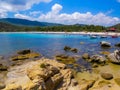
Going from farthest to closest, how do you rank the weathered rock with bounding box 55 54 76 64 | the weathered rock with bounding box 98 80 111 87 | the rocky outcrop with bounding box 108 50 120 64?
the weathered rock with bounding box 55 54 76 64, the rocky outcrop with bounding box 108 50 120 64, the weathered rock with bounding box 98 80 111 87

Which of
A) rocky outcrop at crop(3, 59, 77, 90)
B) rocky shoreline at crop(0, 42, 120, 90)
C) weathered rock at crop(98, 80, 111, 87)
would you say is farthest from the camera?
weathered rock at crop(98, 80, 111, 87)

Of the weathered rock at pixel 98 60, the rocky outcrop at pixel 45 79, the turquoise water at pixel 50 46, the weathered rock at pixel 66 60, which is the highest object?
the rocky outcrop at pixel 45 79

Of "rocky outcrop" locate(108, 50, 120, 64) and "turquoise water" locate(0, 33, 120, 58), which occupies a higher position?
"rocky outcrop" locate(108, 50, 120, 64)

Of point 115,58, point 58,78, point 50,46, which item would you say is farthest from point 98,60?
point 50,46

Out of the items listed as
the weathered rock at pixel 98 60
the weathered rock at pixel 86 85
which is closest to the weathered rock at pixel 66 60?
the weathered rock at pixel 98 60

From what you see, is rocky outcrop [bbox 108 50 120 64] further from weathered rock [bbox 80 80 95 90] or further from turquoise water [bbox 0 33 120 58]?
turquoise water [bbox 0 33 120 58]

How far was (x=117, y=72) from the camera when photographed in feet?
78.9

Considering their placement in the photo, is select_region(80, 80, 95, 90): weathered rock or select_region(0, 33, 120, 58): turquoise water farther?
select_region(0, 33, 120, 58): turquoise water

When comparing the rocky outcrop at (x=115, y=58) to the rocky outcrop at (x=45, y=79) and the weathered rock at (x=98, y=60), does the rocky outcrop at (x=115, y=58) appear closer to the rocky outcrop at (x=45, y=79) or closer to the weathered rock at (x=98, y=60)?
the weathered rock at (x=98, y=60)

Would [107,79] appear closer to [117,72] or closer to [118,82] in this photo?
[118,82]

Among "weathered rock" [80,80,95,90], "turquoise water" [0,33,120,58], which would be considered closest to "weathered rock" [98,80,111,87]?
"weathered rock" [80,80,95,90]

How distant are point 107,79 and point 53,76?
261 inches

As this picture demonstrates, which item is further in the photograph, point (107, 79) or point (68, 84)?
point (107, 79)

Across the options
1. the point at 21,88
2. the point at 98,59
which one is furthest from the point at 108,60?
the point at 21,88
